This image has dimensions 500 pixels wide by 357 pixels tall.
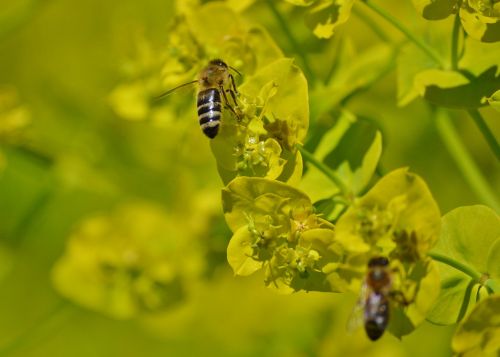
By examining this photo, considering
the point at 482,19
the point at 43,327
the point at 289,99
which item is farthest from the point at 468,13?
the point at 43,327

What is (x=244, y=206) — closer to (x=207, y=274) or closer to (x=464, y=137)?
(x=207, y=274)

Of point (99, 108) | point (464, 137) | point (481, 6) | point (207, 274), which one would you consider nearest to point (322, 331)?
point (207, 274)

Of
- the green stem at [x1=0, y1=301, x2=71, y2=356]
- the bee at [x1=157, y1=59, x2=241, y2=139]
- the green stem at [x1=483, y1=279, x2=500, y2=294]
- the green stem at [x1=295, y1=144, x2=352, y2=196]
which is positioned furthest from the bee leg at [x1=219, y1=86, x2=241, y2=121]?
the green stem at [x1=0, y1=301, x2=71, y2=356]

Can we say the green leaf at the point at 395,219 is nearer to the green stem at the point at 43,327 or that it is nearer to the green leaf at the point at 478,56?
the green leaf at the point at 478,56

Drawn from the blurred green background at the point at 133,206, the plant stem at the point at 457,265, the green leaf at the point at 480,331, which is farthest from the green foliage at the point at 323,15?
the green leaf at the point at 480,331

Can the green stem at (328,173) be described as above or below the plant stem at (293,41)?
below

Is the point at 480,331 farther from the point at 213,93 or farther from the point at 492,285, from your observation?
the point at 213,93

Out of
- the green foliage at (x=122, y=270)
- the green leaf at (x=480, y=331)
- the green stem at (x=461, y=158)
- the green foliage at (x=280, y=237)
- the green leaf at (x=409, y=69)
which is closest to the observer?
the green leaf at (x=480, y=331)
